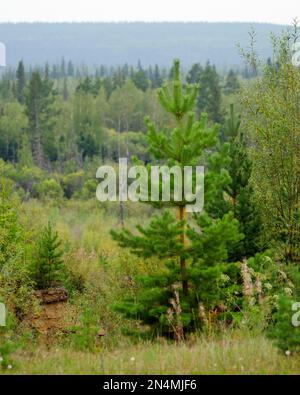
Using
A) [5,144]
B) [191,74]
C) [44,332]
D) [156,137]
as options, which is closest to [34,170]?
[5,144]

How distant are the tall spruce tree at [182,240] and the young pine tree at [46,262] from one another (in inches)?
317

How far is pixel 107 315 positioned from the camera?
19.9 meters

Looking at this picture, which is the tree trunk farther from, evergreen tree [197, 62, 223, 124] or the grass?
evergreen tree [197, 62, 223, 124]

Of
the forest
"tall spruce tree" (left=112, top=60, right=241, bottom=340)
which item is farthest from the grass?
"tall spruce tree" (left=112, top=60, right=241, bottom=340)

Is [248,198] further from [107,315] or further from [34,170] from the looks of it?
[34,170]

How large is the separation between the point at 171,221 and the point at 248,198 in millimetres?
5202

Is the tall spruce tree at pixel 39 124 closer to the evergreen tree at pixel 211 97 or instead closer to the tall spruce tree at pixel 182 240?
the evergreen tree at pixel 211 97

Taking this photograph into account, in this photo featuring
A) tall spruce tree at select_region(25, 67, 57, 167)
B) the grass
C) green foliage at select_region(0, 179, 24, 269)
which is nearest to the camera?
the grass

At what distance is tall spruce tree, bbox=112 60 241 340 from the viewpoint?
1310cm

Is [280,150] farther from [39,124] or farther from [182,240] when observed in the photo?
[39,124]

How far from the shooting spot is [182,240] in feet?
44.2

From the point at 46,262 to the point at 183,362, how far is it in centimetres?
1462

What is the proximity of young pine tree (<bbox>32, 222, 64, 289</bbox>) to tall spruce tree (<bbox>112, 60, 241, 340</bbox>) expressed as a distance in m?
8.06

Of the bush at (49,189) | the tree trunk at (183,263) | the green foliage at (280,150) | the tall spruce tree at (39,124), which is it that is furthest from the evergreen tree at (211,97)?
the tree trunk at (183,263)
